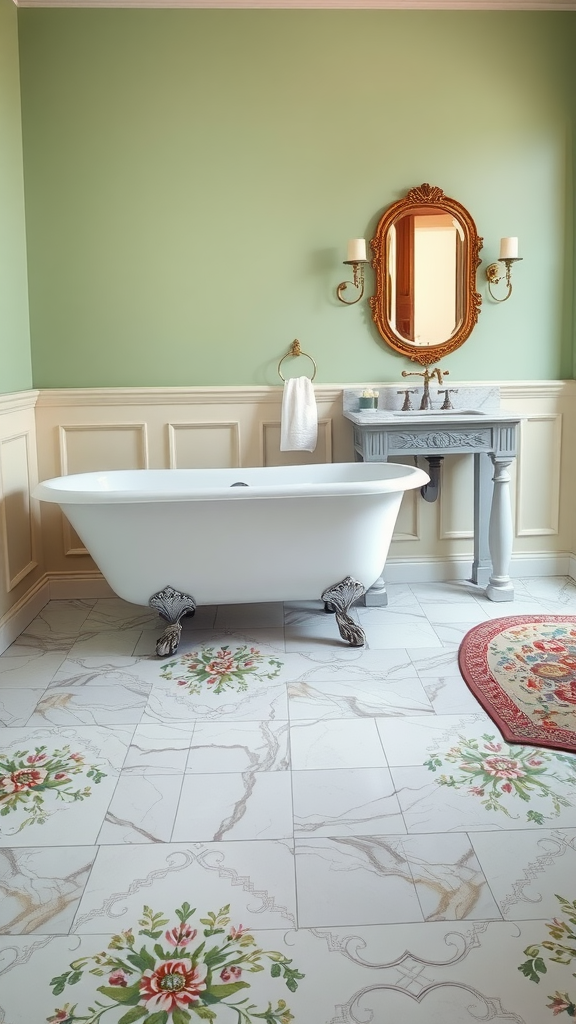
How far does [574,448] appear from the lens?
4312mm

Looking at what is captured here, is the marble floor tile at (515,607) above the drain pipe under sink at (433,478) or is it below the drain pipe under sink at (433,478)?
below

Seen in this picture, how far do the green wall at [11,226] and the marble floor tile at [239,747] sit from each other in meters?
1.81

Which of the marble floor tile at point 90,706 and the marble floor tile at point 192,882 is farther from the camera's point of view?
the marble floor tile at point 90,706

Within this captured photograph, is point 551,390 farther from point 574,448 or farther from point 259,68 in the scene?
point 259,68

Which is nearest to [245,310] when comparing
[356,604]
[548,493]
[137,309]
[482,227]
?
[137,309]

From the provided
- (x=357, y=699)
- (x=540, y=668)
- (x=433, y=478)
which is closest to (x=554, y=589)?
(x=433, y=478)

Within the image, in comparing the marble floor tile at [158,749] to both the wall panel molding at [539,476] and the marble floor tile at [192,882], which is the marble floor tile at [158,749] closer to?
the marble floor tile at [192,882]

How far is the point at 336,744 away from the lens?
257 cm

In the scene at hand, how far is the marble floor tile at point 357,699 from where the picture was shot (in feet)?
9.14

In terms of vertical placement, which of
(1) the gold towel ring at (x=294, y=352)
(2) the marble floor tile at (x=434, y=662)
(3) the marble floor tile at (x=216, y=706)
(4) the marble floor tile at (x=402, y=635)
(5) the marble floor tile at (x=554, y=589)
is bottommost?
(3) the marble floor tile at (x=216, y=706)

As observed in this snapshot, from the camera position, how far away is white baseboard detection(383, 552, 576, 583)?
4.32 metres

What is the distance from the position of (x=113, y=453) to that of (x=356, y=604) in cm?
133

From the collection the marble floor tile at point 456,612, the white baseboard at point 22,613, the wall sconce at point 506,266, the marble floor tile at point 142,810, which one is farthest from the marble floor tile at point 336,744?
the wall sconce at point 506,266

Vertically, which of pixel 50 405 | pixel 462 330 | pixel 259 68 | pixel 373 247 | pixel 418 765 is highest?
pixel 259 68
